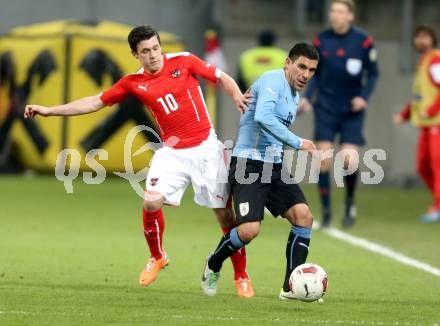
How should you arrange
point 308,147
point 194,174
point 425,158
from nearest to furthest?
point 308,147, point 194,174, point 425,158

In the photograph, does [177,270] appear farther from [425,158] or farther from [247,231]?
[425,158]

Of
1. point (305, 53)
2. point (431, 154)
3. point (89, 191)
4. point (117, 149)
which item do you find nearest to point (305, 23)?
point (117, 149)

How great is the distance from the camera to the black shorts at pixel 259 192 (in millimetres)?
9008

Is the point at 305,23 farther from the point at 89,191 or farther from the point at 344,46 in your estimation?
the point at 344,46

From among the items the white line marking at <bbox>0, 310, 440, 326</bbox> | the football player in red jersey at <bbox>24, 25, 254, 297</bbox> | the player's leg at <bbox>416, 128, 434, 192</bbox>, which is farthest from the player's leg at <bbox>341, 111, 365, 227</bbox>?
the white line marking at <bbox>0, 310, 440, 326</bbox>

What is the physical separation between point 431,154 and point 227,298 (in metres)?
7.03

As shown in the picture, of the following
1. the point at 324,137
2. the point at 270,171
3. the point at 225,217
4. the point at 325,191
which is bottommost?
the point at 325,191

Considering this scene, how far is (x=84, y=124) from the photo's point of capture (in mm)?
20797

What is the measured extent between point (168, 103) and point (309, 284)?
1.78 m

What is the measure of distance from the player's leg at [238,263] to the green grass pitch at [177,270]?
108mm

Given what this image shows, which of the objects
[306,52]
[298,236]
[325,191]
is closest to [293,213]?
[298,236]

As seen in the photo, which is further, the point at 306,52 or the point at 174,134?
the point at 174,134

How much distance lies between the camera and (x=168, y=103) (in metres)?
9.53

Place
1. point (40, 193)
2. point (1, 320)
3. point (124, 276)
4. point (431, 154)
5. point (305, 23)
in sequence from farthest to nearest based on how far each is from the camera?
point (305, 23) < point (40, 193) < point (431, 154) < point (124, 276) < point (1, 320)
